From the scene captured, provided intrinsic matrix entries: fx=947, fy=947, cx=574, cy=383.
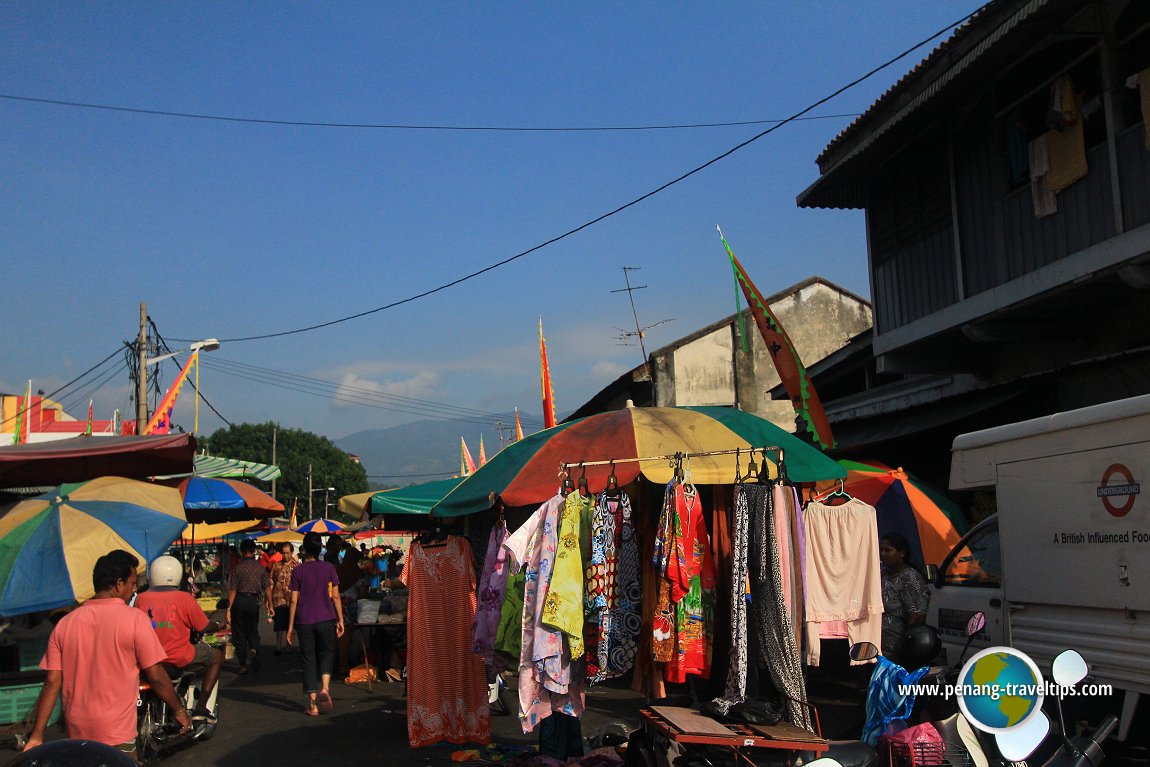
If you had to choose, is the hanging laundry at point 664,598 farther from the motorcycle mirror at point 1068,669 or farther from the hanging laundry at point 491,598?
the motorcycle mirror at point 1068,669

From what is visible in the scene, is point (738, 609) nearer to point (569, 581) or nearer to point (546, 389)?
point (569, 581)

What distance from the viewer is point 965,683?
4.52 meters

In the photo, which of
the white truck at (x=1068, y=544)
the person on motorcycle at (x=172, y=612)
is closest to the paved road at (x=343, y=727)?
the person on motorcycle at (x=172, y=612)

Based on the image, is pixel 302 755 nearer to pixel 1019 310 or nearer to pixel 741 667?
pixel 741 667

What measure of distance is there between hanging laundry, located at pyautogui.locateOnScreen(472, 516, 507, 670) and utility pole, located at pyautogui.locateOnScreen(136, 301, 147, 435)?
1865 centimetres

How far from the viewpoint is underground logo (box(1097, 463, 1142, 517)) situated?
582cm

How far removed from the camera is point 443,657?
8.40 meters

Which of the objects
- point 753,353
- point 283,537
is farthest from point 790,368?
point 283,537

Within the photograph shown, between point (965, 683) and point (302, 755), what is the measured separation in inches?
235

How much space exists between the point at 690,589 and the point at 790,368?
562 centimetres

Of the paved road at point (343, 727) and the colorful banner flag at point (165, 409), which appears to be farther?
the colorful banner flag at point (165, 409)

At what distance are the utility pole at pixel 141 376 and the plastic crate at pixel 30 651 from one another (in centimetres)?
1519

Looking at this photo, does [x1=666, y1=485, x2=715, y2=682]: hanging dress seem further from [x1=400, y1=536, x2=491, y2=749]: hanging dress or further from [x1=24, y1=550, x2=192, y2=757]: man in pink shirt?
[x1=24, y1=550, x2=192, y2=757]: man in pink shirt

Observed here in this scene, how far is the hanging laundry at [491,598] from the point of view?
23.7 feet
